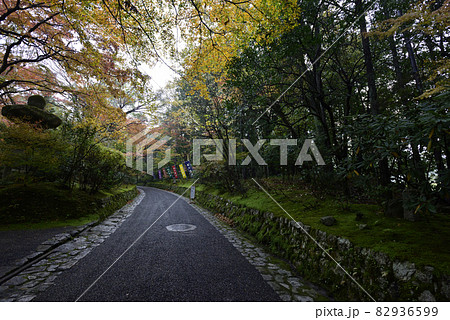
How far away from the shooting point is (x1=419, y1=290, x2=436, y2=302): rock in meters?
1.86

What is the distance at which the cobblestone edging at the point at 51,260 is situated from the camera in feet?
8.84

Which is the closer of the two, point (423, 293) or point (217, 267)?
point (423, 293)

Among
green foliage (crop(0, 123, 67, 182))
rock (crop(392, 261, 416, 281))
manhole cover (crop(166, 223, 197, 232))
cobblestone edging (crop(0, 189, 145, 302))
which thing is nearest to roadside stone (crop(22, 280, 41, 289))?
cobblestone edging (crop(0, 189, 145, 302))

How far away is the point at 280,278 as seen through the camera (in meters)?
3.15

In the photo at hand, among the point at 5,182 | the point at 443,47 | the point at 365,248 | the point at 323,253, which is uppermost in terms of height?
the point at 443,47

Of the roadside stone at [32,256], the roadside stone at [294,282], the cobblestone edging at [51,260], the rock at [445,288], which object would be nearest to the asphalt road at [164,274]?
the cobblestone edging at [51,260]

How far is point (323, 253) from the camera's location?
3.17 metres

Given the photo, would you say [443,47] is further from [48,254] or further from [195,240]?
[48,254]

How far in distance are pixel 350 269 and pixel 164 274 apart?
2.74m

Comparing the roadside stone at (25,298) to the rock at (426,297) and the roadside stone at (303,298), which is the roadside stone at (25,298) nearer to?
the roadside stone at (303,298)

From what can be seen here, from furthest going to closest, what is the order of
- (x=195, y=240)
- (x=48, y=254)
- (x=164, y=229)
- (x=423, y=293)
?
(x=164, y=229)
(x=195, y=240)
(x=48, y=254)
(x=423, y=293)

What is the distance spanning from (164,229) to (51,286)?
3238mm

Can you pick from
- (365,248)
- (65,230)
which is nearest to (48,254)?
(65,230)

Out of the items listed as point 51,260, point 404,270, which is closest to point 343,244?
point 404,270
